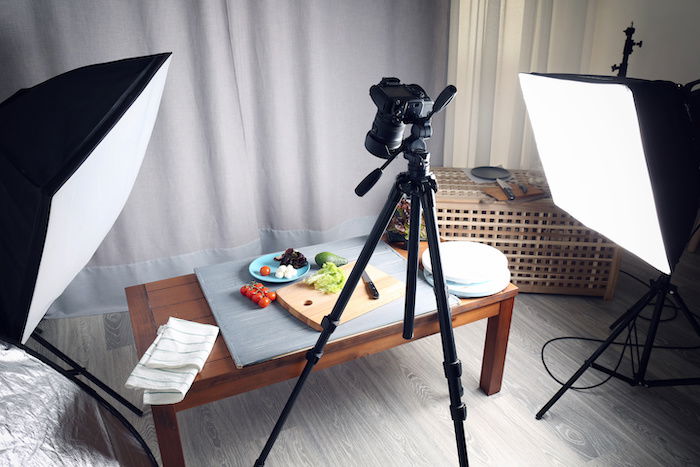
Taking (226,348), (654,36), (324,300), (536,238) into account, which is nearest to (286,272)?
(324,300)

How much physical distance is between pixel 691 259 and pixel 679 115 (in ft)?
6.31

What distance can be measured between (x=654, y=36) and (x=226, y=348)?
2.64 meters

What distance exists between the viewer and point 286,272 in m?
1.61

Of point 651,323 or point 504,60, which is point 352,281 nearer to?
point 651,323

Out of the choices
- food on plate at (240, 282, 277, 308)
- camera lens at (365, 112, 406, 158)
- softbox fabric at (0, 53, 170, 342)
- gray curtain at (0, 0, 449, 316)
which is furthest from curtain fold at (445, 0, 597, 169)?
softbox fabric at (0, 53, 170, 342)

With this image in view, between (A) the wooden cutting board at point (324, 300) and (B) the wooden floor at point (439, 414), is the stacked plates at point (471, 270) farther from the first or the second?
(B) the wooden floor at point (439, 414)

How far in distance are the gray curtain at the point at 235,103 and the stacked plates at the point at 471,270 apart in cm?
112

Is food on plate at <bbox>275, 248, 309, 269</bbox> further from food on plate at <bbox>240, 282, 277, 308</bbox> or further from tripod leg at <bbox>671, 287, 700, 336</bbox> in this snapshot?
tripod leg at <bbox>671, 287, 700, 336</bbox>

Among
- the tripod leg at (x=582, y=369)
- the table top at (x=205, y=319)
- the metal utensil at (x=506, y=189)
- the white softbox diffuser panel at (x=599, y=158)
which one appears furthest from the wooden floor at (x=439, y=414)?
the white softbox diffuser panel at (x=599, y=158)

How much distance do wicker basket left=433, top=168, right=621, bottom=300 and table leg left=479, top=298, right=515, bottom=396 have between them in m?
0.67

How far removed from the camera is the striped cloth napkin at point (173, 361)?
1155mm

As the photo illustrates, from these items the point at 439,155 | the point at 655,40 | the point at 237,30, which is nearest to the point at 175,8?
Result: the point at 237,30

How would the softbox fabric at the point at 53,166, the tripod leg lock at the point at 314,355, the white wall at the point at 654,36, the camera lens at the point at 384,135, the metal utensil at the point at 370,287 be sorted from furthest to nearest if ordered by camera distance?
the white wall at the point at 654,36 → the metal utensil at the point at 370,287 → the tripod leg lock at the point at 314,355 → the camera lens at the point at 384,135 → the softbox fabric at the point at 53,166

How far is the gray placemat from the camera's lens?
131 centimetres
